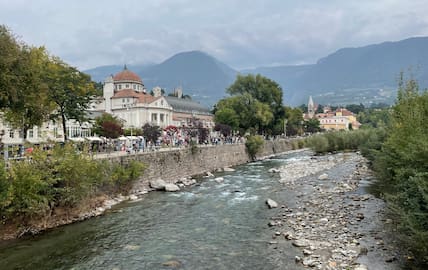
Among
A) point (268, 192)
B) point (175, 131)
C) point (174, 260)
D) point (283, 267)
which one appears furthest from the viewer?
point (175, 131)

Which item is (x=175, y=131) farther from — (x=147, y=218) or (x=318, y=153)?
(x=147, y=218)

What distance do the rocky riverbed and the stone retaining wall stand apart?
488 inches

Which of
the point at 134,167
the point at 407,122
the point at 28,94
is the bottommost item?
the point at 134,167

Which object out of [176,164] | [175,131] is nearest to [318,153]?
[175,131]

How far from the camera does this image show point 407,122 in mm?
19312

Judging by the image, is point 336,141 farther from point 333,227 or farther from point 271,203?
point 333,227

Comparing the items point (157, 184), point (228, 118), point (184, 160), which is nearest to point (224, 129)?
point (228, 118)

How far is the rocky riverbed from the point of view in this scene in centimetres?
1368

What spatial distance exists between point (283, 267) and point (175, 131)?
167 ft

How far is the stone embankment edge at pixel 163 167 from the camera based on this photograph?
19938 millimetres

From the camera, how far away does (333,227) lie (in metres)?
17.8

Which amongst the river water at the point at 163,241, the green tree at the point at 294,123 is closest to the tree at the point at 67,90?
the river water at the point at 163,241

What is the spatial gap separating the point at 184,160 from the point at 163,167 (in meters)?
5.27

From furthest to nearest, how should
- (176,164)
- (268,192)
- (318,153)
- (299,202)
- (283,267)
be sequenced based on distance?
(318,153) → (176,164) → (268,192) → (299,202) → (283,267)
